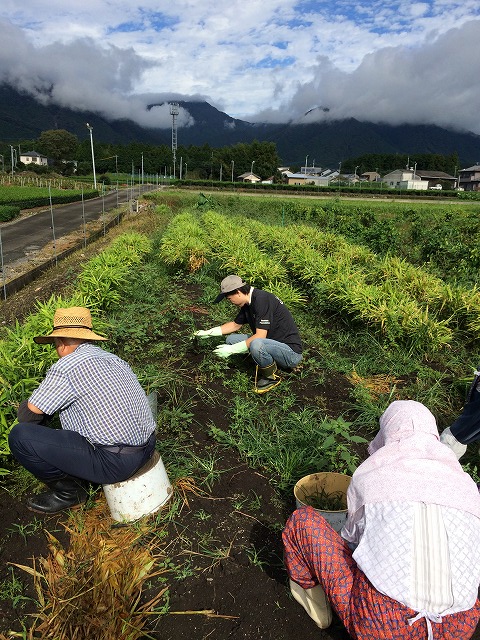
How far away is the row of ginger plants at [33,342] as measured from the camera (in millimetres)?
2748

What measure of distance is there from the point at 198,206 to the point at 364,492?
2094 cm

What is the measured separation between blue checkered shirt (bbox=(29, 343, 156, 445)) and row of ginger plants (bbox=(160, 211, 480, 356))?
3314mm

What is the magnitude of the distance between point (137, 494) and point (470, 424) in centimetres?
212

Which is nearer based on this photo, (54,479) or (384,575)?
(384,575)

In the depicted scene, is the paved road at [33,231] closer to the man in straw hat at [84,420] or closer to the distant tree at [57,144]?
the man in straw hat at [84,420]

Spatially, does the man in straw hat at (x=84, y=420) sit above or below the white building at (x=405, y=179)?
below

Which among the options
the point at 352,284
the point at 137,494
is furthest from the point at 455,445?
the point at 352,284

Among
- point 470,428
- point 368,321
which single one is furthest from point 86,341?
point 368,321

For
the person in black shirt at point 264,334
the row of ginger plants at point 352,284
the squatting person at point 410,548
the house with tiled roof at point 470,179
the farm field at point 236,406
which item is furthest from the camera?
the house with tiled roof at point 470,179

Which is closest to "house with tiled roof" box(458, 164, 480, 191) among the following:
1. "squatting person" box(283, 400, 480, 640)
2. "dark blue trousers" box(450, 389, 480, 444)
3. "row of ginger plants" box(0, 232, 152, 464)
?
"row of ginger plants" box(0, 232, 152, 464)

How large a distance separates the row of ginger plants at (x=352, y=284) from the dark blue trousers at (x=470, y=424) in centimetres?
169

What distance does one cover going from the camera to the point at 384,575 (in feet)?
4.29

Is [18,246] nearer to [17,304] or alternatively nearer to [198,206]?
[17,304]

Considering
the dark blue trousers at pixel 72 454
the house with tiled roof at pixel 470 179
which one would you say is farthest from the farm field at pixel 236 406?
the house with tiled roof at pixel 470 179
